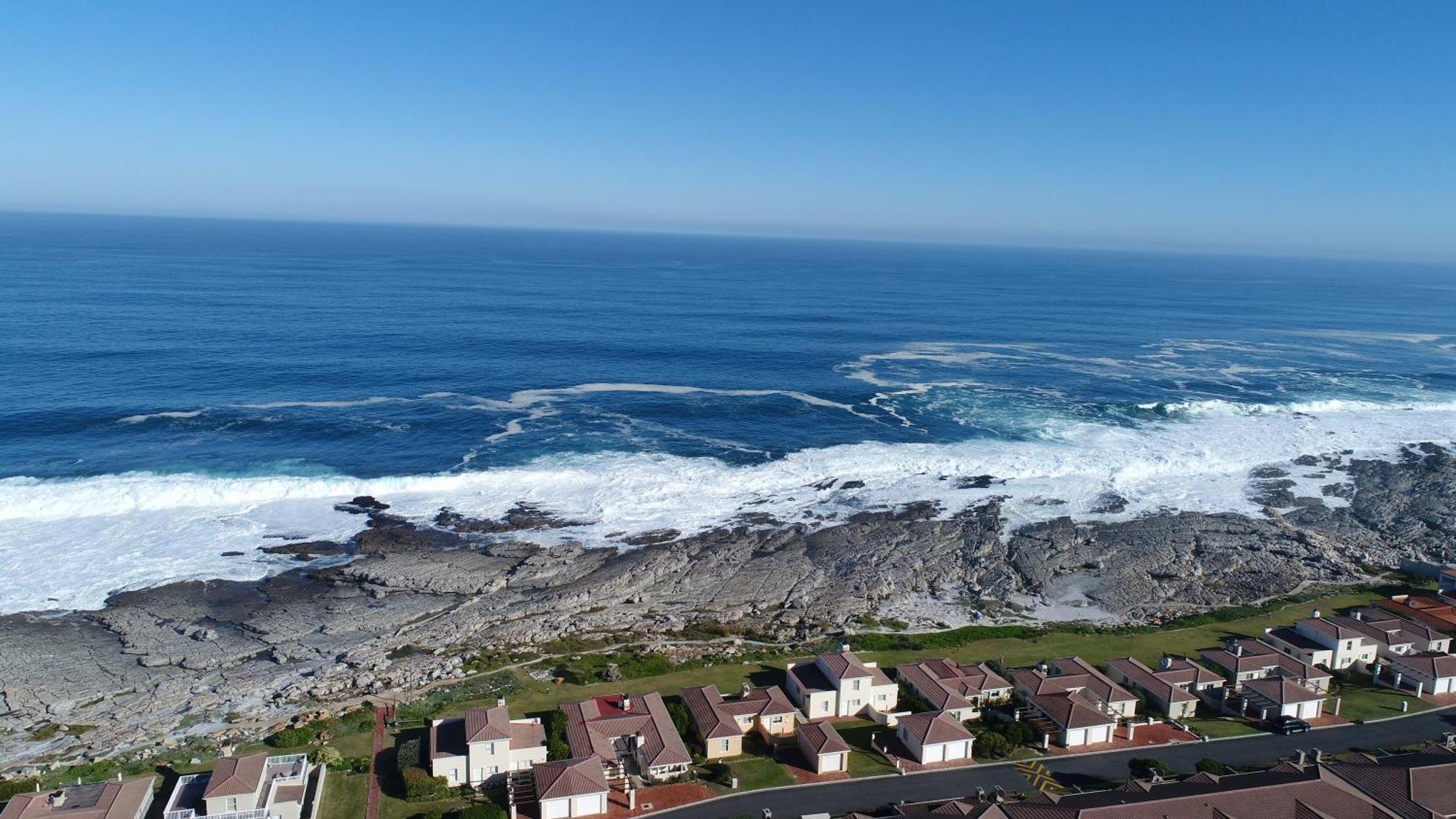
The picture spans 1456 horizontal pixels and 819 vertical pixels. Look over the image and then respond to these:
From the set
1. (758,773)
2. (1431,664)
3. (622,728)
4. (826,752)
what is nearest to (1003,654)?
(826,752)

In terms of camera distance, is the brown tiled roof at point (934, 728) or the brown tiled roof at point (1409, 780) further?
the brown tiled roof at point (934, 728)

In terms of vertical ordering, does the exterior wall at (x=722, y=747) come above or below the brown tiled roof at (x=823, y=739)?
below

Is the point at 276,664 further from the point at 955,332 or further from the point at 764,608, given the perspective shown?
the point at 955,332

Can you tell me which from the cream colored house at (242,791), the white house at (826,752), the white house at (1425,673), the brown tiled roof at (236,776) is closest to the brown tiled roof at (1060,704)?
the white house at (826,752)

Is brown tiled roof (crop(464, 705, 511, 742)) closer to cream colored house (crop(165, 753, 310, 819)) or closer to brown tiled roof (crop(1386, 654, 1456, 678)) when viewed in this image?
cream colored house (crop(165, 753, 310, 819))

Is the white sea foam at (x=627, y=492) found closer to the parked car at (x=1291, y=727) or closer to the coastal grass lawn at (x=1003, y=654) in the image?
the coastal grass lawn at (x=1003, y=654)

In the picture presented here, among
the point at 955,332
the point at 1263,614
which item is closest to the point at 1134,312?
the point at 955,332
